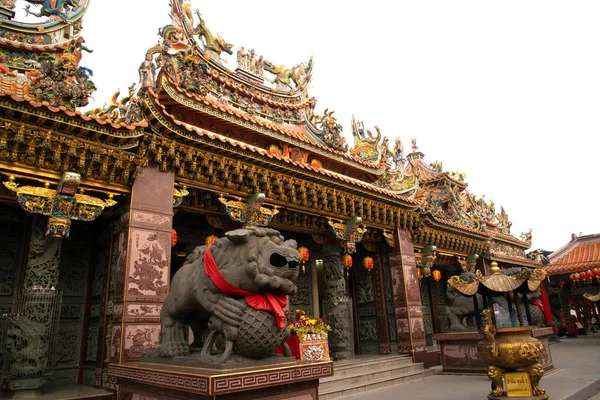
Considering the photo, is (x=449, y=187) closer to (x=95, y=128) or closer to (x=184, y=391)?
(x=95, y=128)

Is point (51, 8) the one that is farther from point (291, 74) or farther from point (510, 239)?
point (510, 239)

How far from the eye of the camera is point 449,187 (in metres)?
17.4

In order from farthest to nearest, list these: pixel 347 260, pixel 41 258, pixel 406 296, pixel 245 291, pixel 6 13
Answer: pixel 406 296 < pixel 347 260 < pixel 6 13 < pixel 41 258 < pixel 245 291

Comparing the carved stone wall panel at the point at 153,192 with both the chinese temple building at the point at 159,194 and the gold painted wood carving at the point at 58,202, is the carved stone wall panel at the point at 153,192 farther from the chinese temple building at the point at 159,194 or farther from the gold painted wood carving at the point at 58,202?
the gold painted wood carving at the point at 58,202

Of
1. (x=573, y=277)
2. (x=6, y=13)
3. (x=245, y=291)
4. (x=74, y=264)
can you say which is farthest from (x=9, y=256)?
(x=573, y=277)

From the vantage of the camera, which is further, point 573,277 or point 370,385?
point 573,277

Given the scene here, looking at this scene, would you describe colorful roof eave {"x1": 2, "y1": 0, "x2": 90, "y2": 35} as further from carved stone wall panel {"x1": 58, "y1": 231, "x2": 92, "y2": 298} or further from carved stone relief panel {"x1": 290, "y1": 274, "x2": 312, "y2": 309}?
carved stone relief panel {"x1": 290, "y1": 274, "x2": 312, "y2": 309}

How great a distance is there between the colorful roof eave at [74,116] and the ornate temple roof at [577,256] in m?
21.1

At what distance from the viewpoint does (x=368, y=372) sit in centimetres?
938

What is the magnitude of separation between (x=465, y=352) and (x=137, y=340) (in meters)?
8.26

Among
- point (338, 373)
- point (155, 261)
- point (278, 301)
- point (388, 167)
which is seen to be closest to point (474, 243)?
point (388, 167)

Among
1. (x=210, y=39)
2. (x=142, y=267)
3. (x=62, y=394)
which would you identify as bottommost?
(x=62, y=394)

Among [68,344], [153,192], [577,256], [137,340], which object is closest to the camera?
[137,340]

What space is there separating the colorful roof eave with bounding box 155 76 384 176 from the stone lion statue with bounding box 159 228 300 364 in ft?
18.0
